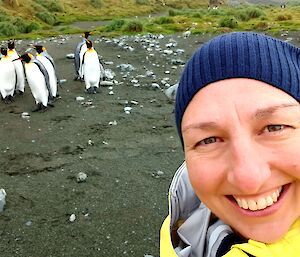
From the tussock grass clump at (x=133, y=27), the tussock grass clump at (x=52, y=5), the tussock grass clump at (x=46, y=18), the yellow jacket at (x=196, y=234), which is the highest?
the yellow jacket at (x=196, y=234)

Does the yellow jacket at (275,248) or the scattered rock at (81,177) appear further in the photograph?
the scattered rock at (81,177)

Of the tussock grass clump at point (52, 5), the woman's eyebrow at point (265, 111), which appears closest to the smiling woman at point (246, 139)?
the woman's eyebrow at point (265, 111)

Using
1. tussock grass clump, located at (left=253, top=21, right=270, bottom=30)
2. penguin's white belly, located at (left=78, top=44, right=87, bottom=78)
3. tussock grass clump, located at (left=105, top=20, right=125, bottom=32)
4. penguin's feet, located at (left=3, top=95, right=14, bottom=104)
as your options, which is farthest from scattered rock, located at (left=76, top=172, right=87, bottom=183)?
tussock grass clump, located at (left=105, top=20, right=125, bottom=32)

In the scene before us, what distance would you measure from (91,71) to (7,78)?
155 centimetres

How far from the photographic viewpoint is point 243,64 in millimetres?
1328

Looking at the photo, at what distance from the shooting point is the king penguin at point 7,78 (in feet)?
27.6

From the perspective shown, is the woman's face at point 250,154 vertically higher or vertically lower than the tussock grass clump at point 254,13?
higher

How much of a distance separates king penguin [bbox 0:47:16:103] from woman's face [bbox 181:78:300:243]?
7584 millimetres

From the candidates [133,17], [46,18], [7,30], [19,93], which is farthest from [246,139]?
[133,17]

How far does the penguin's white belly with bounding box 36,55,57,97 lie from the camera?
8.34 metres

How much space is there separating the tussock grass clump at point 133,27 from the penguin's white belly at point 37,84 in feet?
35.7

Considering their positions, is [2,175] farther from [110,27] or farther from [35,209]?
[110,27]

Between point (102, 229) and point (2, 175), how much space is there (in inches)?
71.9

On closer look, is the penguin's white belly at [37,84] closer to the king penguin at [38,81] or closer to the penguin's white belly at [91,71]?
the king penguin at [38,81]
